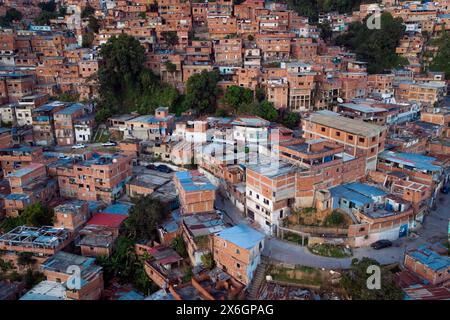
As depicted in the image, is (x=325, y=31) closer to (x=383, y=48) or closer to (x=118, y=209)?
(x=383, y=48)

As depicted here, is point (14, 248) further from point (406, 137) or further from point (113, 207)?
point (406, 137)

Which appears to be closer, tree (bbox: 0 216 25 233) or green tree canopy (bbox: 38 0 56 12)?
tree (bbox: 0 216 25 233)

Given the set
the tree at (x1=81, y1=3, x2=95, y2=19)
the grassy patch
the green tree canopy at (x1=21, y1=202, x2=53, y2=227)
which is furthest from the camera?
the tree at (x1=81, y1=3, x2=95, y2=19)

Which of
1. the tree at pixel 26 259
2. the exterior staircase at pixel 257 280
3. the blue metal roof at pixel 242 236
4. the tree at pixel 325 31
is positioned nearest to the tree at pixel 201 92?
the blue metal roof at pixel 242 236

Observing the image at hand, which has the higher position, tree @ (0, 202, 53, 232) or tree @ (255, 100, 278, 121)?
tree @ (255, 100, 278, 121)

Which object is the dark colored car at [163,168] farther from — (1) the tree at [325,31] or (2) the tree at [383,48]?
(1) the tree at [325,31]

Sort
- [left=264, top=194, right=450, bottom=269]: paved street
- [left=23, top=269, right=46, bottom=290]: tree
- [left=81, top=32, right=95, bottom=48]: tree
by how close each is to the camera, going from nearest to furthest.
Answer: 1. [left=264, top=194, right=450, bottom=269]: paved street
2. [left=23, top=269, right=46, bottom=290]: tree
3. [left=81, top=32, right=95, bottom=48]: tree

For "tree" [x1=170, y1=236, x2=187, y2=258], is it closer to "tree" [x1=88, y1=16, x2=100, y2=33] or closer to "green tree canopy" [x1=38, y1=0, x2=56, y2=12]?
"tree" [x1=88, y1=16, x2=100, y2=33]

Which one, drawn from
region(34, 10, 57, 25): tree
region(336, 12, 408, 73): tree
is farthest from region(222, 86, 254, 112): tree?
region(34, 10, 57, 25): tree
